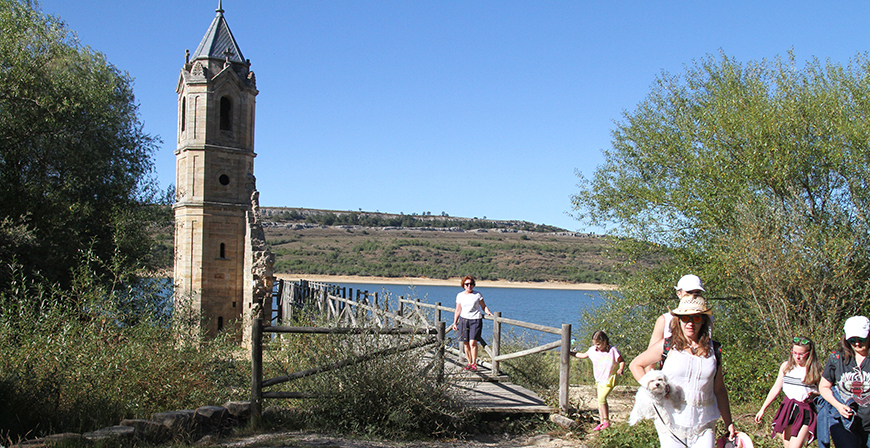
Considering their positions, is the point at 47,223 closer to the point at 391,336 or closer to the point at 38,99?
the point at 38,99

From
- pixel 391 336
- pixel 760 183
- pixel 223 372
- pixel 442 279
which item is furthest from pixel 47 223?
pixel 442 279

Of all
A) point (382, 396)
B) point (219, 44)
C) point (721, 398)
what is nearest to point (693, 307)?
point (721, 398)

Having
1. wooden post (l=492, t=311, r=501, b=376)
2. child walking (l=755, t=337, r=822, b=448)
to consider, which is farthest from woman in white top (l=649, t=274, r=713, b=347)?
wooden post (l=492, t=311, r=501, b=376)

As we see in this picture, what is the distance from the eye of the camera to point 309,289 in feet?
74.4

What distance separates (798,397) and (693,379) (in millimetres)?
2913

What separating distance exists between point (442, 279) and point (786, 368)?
76.6 metres

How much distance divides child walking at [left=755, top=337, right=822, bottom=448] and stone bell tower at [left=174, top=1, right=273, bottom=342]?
16.2m

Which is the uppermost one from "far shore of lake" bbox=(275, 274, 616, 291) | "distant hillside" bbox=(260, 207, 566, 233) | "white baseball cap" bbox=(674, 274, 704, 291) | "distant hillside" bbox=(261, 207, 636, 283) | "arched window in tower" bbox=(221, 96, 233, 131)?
"arched window in tower" bbox=(221, 96, 233, 131)

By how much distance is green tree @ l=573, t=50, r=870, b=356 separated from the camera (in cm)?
1176

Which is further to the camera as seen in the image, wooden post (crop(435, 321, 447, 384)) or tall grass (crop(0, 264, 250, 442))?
wooden post (crop(435, 321, 447, 384))

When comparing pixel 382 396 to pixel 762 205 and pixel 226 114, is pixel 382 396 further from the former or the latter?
pixel 226 114

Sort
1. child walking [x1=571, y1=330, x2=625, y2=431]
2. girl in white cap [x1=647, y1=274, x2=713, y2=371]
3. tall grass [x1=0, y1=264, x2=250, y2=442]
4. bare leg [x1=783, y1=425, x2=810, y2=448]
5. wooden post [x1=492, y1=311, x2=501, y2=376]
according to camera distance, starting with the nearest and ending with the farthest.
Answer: girl in white cap [x1=647, y1=274, x2=713, y2=371] → bare leg [x1=783, y1=425, x2=810, y2=448] → tall grass [x1=0, y1=264, x2=250, y2=442] → child walking [x1=571, y1=330, x2=625, y2=431] → wooden post [x1=492, y1=311, x2=501, y2=376]

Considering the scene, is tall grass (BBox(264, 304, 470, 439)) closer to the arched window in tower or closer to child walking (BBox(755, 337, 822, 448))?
child walking (BBox(755, 337, 822, 448))

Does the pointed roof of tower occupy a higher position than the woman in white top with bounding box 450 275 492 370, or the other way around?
the pointed roof of tower
